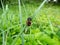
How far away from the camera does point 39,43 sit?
64.1 inches

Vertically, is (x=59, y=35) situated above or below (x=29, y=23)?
below

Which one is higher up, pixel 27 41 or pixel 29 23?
pixel 29 23

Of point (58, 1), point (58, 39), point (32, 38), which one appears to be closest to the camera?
point (32, 38)

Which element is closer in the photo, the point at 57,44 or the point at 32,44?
the point at 32,44

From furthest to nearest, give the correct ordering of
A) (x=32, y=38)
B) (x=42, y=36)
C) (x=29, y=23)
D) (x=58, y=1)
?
(x=58, y=1) < (x=42, y=36) < (x=32, y=38) < (x=29, y=23)

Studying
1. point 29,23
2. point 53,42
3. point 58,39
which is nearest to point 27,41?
point 53,42

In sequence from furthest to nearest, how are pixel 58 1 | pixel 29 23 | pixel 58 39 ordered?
pixel 58 1 < pixel 58 39 < pixel 29 23

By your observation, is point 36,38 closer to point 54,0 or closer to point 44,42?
point 44,42

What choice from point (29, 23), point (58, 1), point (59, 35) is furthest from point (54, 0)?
point (29, 23)

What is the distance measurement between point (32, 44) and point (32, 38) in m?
0.04

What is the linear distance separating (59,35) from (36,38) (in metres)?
0.26

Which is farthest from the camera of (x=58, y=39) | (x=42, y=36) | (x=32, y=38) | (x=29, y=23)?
(x=58, y=39)

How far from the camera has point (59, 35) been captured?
6.19 ft

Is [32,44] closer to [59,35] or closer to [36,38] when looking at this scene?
[36,38]
